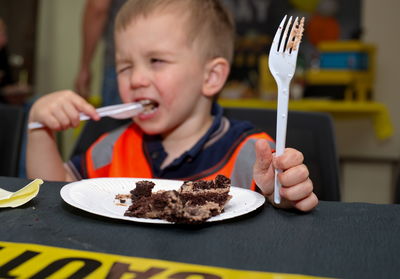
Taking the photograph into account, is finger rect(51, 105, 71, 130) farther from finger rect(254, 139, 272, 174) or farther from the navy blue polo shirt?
finger rect(254, 139, 272, 174)

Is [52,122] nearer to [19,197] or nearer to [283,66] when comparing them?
[19,197]

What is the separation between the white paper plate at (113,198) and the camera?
0.60 m

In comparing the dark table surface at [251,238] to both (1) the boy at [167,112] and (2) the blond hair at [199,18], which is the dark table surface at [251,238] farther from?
(2) the blond hair at [199,18]

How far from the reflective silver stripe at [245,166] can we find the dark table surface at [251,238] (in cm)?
43

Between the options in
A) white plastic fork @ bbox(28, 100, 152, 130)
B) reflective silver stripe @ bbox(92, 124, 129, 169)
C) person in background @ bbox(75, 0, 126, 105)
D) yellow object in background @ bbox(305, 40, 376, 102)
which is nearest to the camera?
white plastic fork @ bbox(28, 100, 152, 130)

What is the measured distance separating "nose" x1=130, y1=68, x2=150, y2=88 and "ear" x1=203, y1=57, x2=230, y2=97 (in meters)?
0.18

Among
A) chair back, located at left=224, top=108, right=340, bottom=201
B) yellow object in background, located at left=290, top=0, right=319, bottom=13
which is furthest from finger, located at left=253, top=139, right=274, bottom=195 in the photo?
yellow object in background, located at left=290, top=0, right=319, bottom=13

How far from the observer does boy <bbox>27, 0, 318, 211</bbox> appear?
1.17 m

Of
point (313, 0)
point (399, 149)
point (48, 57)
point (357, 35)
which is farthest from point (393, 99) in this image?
point (48, 57)

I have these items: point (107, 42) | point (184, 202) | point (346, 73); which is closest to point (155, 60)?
point (184, 202)

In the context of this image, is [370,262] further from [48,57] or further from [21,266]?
[48,57]

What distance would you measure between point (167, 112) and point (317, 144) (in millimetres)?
373

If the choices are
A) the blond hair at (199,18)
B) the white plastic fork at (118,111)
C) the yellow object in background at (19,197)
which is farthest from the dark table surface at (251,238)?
the blond hair at (199,18)

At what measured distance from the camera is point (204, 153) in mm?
1223
